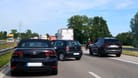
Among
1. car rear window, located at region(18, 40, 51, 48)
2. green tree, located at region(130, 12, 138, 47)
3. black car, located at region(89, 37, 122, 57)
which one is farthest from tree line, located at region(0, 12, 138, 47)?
car rear window, located at region(18, 40, 51, 48)

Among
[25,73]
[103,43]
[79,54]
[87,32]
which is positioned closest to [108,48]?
[103,43]

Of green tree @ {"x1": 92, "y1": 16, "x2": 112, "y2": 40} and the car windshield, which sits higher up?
green tree @ {"x1": 92, "y1": 16, "x2": 112, "y2": 40}

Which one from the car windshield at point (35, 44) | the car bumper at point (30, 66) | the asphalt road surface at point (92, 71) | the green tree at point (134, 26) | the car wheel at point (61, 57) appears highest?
the green tree at point (134, 26)

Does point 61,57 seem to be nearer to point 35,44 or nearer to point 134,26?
point 35,44

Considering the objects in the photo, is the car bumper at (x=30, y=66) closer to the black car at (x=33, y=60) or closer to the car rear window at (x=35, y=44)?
the black car at (x=33, y=60)

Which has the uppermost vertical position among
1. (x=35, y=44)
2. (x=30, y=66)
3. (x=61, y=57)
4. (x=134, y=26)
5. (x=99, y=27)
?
(x=99, y=27)

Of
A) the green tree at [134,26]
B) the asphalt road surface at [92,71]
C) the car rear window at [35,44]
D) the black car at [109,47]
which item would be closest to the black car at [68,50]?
the asphalt road surface at [92,71]

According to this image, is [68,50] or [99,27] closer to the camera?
[68,50]

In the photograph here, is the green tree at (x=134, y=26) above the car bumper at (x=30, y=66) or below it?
above

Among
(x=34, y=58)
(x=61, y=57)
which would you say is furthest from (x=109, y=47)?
(x=34, y=58)

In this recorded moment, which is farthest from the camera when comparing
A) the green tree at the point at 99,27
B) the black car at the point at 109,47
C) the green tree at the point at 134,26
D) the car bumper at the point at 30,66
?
the green tree at the point at 99,27

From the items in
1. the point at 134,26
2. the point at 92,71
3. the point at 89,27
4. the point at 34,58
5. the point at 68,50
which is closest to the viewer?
the point at 34,58

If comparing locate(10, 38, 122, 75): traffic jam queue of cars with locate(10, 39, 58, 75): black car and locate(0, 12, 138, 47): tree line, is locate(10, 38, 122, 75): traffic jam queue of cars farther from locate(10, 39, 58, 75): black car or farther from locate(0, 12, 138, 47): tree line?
locate(0, 12, 138, 47): tree line

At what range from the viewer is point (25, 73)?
51.6 ft
